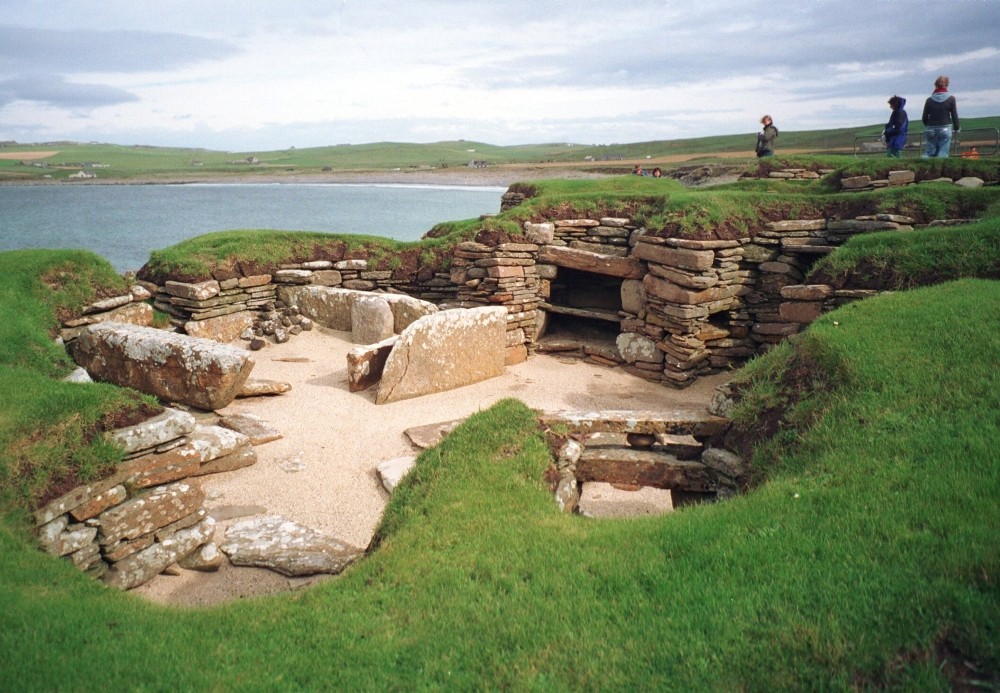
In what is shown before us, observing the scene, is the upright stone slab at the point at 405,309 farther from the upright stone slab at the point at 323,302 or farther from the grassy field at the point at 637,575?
the grassy field at the point at 637,575

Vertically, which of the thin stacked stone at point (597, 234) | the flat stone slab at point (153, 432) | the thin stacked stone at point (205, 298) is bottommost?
the flat stone slab at point (153, 432)

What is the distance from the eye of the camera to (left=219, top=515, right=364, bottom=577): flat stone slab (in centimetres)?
570

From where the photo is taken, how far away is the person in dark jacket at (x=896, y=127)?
599 inches

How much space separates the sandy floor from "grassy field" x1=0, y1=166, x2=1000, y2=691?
137 cm

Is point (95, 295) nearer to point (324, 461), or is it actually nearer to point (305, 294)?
point (305, 294)

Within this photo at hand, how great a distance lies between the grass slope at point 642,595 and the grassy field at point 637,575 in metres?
0.01

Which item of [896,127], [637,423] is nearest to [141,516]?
[637,423]

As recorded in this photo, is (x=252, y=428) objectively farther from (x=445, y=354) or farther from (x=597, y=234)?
(x=597, y=234)

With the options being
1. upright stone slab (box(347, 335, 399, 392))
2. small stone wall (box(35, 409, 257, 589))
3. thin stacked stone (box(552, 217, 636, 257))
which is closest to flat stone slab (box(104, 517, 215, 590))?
small stone wall (box(35, 409, 257, 589))

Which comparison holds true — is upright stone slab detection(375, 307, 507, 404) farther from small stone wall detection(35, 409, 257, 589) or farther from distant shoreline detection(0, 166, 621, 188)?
distant shoreline detection(0, 166, 621, 188)

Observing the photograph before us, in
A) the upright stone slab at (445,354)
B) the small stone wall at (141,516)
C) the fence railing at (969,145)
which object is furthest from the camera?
the fence railing at (969,145)

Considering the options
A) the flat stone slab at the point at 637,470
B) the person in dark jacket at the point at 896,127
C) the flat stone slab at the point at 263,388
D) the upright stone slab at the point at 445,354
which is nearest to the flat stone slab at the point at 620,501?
the flat stone slab at the point at 637,470

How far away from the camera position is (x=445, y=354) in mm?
10672

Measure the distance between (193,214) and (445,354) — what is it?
34.9 m
